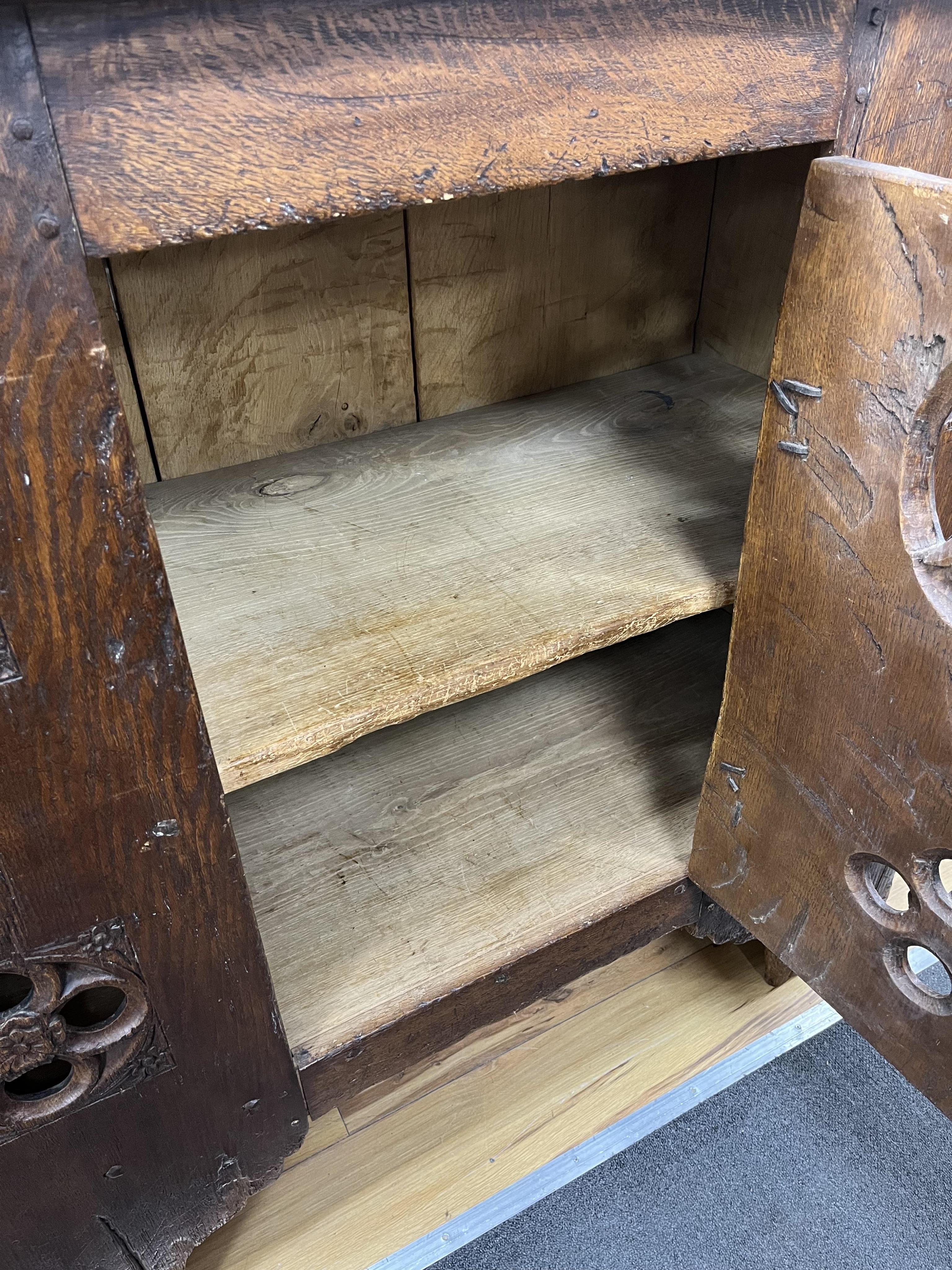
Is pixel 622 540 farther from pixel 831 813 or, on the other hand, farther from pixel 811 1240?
pixel 811 1240

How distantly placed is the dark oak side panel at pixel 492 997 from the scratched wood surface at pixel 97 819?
33 millimetres

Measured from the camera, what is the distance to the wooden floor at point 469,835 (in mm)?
690

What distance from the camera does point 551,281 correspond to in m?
0.89

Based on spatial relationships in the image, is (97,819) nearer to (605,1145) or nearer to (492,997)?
(492,997)

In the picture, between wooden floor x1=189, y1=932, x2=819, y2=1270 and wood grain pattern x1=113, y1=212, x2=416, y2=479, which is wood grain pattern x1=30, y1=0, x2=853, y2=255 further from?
wooden floor x1=189, y1=932, x2=819, y2=1270

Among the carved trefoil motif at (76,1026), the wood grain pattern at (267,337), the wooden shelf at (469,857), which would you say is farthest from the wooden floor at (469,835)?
the wood grain pattern at (267,337)

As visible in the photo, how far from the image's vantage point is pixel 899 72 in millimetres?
513

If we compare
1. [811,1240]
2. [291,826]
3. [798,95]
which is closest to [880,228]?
[798,95]

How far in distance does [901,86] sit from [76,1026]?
27.3 inches

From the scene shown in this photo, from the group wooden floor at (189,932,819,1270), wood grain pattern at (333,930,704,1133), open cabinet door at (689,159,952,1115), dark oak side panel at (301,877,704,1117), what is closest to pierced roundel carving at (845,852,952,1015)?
open cabinet door at (689,159,952,1115)

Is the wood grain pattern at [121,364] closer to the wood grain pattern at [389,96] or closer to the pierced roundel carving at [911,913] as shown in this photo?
the wood grain pattern at [389,96]

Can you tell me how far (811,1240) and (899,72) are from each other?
2.96 feet

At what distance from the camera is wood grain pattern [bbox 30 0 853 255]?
34 cm

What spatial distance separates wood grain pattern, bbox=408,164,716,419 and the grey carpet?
731 mm
